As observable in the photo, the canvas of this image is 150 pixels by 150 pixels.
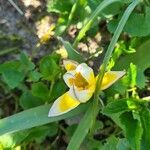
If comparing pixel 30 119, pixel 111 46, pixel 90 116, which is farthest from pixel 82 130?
pixel 111 46

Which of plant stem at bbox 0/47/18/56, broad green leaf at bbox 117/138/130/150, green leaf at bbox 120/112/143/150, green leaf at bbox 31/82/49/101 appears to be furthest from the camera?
plant stem at bbox 0/47/18/56

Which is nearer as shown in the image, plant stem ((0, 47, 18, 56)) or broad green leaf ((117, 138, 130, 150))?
broad green leaf ((117, 138, 130, 150))

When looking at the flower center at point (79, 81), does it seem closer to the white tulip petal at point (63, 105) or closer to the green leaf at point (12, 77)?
the white tulip petal at point (63, 105)

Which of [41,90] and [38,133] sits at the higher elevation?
[41,90]

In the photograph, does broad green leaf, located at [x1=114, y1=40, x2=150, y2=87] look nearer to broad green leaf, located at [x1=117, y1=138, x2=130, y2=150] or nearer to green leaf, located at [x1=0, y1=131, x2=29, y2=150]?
broad green leaf, located at [x1=117, y1=138, x2=130, y2=150]

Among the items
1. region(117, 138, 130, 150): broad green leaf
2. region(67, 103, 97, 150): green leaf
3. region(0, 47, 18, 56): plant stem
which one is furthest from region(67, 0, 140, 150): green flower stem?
region(0, 47, 18, 56): plant stem

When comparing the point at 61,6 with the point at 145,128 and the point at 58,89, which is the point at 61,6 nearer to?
the point at 58,89

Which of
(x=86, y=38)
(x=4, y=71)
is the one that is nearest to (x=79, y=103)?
(x=4, y=71)

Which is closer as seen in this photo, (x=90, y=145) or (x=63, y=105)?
(x=63, y=105)
